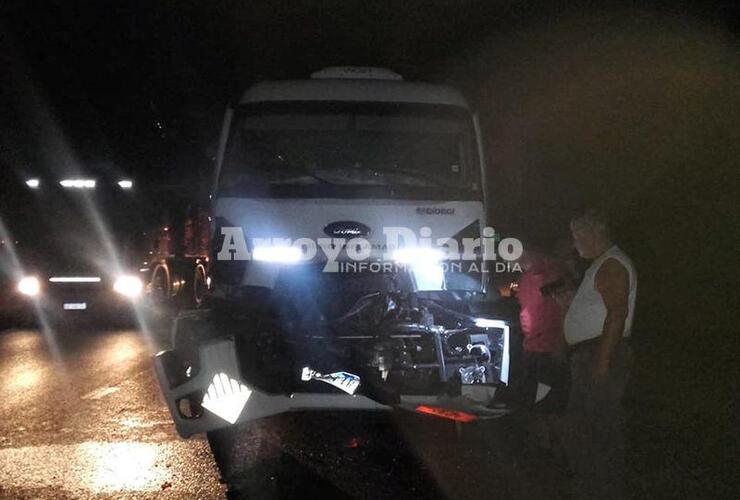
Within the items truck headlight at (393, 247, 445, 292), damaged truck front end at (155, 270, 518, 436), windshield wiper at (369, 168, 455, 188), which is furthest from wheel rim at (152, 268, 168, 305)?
damaged truck front end at (155, 270, 518, 436)

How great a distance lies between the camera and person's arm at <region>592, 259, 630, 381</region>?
204 inches

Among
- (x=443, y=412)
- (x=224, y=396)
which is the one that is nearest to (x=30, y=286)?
(x=224, y=396)

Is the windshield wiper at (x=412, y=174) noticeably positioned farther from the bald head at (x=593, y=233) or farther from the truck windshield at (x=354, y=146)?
the bald head at (x=593, y=233)

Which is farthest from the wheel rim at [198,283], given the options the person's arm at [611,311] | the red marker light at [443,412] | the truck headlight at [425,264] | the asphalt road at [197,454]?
the person's arm at [611,311]

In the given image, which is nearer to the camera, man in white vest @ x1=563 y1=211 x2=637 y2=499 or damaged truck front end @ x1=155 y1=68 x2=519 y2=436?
man in white vest @ x1=563 y1=211 x2=637 y2=499

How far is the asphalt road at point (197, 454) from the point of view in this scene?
591cm

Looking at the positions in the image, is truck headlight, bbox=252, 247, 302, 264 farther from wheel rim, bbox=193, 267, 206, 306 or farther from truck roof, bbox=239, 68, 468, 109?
wheel rim, bbox=193, 267, 206, 306

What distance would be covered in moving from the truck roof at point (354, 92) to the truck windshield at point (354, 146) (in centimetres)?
7

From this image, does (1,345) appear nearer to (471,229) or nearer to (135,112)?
(471,229)

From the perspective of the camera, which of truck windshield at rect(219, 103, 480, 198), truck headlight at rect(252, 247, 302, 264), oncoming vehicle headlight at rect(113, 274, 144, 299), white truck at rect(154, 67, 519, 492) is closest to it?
white truck at rect(154, 67, 519, 492)

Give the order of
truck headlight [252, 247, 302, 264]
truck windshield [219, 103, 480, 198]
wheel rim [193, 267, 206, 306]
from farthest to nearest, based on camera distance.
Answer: wheel rim [193, 267, 206, 306] → truck windshield [219, 103, 480, 198] → truck headlight [252, 247, 302, 264]

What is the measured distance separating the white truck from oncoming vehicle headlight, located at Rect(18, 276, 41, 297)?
902 cm

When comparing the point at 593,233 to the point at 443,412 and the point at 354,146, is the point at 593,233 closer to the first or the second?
the point at 443,412

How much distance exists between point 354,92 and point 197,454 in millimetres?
3408
